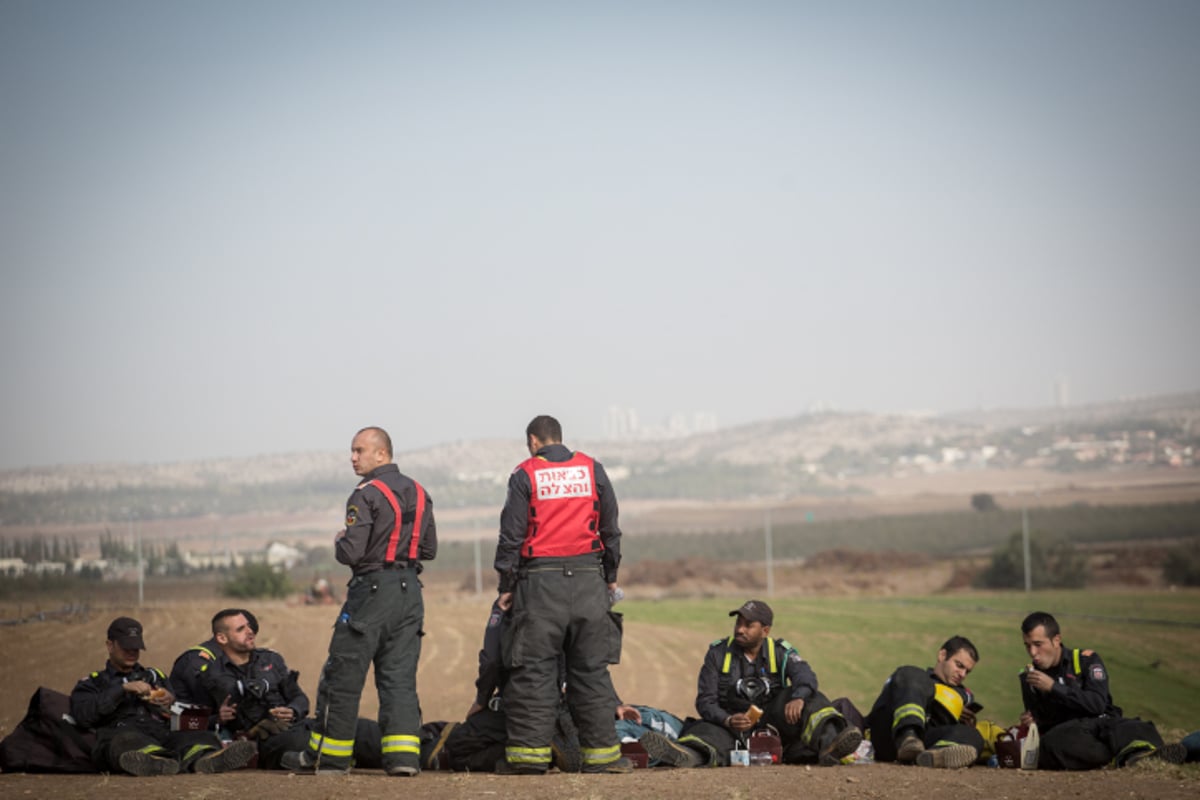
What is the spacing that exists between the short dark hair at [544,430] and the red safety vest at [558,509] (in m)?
0.24

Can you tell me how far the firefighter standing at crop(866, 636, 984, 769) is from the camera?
10836 millimetres

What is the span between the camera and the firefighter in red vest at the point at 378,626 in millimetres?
9992

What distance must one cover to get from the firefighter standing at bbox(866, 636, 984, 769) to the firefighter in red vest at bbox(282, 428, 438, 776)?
381 centimetres

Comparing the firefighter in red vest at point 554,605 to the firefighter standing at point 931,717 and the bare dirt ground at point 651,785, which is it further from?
the firefighter standing at point 931,717

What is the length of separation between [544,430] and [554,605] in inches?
50.8

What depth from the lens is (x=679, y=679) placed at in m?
34.5

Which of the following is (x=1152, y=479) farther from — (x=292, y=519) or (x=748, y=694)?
(x=748, y=694)

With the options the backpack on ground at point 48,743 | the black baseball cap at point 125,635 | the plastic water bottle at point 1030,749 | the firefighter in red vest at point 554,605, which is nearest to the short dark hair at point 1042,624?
the plastic water bottle at point 1030,749

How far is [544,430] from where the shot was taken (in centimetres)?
1047

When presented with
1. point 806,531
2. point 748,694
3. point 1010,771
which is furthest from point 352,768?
point 806,531

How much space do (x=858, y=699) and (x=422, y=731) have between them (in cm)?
2456

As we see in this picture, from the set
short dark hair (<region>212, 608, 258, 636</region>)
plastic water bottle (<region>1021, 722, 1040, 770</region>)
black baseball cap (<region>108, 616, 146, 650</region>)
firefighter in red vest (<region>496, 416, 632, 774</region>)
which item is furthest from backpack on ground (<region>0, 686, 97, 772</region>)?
plastic water bottle (<region>1021, 722, 1040, 770</region>)

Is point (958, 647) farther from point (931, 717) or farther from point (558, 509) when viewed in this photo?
point (558, 509)

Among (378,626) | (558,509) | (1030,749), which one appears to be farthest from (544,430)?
(1030,749)
